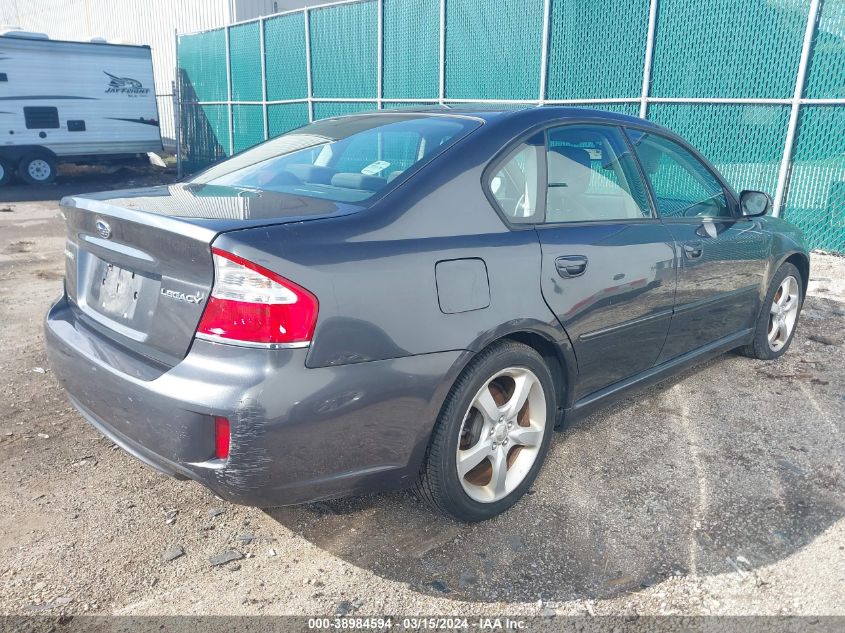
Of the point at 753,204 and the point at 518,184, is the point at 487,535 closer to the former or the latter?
the point at 518,184

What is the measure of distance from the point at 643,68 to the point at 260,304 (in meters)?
7.88

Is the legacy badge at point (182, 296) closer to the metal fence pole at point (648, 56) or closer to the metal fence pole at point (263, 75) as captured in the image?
the metal fence pole at point (648, 56)

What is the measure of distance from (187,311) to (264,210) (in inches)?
17.1

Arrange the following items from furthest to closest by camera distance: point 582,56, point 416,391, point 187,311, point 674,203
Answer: point 582,56, point 674,203, point 416,391, point 187,311

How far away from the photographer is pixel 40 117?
14.8 metres

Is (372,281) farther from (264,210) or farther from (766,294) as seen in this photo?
(766,294)

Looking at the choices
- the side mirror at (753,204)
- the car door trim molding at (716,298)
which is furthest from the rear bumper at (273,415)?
the side mirror at (753,204)

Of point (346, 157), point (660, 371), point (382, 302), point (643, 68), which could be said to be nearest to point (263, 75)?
point (643, 68)

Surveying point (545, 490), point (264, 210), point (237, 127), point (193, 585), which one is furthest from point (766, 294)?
point (237, 127)

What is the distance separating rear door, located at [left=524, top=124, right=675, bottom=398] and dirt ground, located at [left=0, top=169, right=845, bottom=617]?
0.54 metres

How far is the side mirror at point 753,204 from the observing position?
389 cm

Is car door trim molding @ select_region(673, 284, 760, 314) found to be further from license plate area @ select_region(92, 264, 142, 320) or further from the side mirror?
license plate area @ select_region(92, 264, 142, 320)

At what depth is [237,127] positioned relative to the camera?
51.6ft

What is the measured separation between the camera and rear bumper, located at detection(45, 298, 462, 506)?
2.02m
